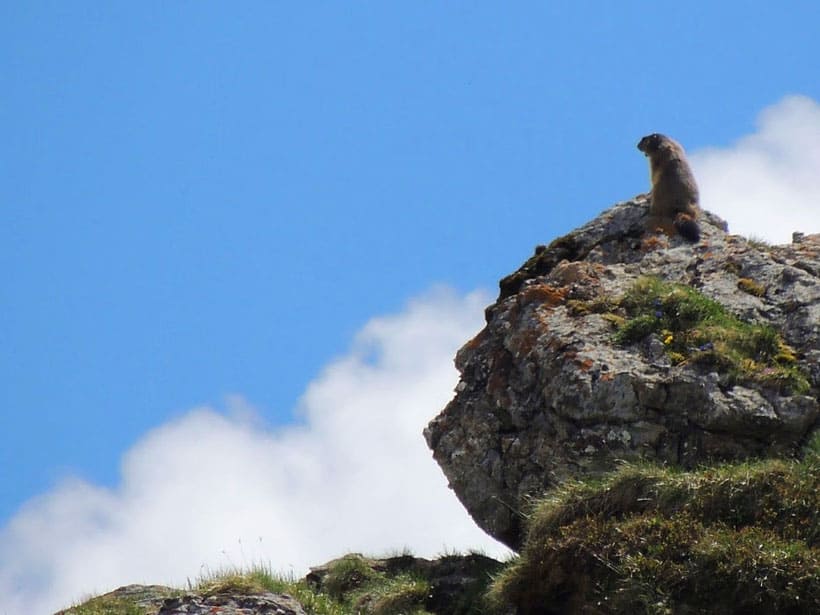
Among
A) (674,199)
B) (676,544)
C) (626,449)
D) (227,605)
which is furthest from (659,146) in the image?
(227,605)

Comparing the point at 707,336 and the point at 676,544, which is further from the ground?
the point at 707,336

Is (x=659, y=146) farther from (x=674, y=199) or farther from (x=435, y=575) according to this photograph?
(x=435, y=575)

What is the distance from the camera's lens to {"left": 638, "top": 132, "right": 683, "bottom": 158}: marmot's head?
19239mm

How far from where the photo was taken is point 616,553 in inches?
452

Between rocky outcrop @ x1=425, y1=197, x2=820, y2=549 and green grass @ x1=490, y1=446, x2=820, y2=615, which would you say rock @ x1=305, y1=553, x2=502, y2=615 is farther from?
green grass @ x1=490, y1=446, x2=820, y2=615

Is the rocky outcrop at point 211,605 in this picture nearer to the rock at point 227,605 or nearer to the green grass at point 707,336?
the rock at point 227,605

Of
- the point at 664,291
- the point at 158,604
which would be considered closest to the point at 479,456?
the point at 664,291

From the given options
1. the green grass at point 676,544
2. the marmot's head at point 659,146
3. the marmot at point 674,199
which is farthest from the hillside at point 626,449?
the marmot's head at point 659,146

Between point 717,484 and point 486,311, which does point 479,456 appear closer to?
point 486,311

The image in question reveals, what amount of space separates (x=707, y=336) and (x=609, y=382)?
129cm

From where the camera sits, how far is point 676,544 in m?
11.2

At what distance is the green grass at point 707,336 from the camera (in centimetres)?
1344

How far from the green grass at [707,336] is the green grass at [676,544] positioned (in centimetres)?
116

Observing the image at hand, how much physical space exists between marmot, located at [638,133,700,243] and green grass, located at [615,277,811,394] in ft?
5.91
